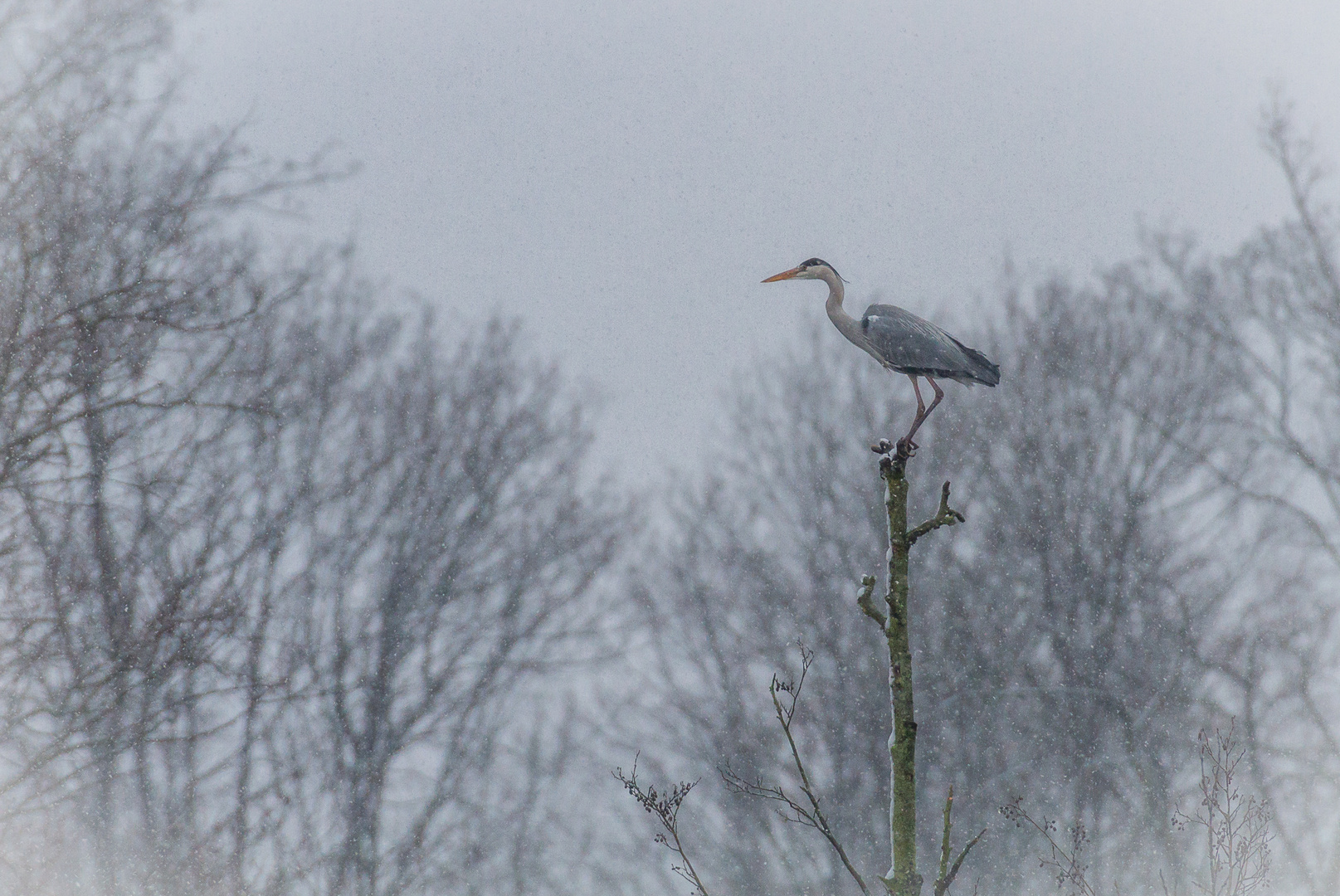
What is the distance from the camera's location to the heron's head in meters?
6.12

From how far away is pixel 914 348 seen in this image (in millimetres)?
5488

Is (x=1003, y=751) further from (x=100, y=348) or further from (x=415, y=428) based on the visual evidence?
(x=100, y=348)

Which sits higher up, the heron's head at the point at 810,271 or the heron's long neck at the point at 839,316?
the heron's head at the point at 810,271

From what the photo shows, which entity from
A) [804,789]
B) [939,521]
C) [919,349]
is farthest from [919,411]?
[804,789]

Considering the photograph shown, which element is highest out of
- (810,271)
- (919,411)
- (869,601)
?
(810,271)

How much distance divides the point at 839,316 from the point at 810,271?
1.59ft

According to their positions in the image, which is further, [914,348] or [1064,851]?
[1064,851]

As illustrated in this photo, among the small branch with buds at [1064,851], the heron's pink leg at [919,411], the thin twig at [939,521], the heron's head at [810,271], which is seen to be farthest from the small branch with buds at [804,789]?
the heron's head at [810,271]

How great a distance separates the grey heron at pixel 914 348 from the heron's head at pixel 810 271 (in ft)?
1.21

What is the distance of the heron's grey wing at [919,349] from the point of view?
5.46 metres

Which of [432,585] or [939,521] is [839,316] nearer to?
[939,521]

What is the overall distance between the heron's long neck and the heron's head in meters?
0.02

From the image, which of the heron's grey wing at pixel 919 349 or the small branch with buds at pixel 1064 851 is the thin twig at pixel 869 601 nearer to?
the small branch with buds at pixel 1064 851

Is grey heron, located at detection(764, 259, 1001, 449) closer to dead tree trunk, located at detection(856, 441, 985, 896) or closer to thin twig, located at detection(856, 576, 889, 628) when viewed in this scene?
dead tree trunk, located at detection(856, 441, 985, 896)
